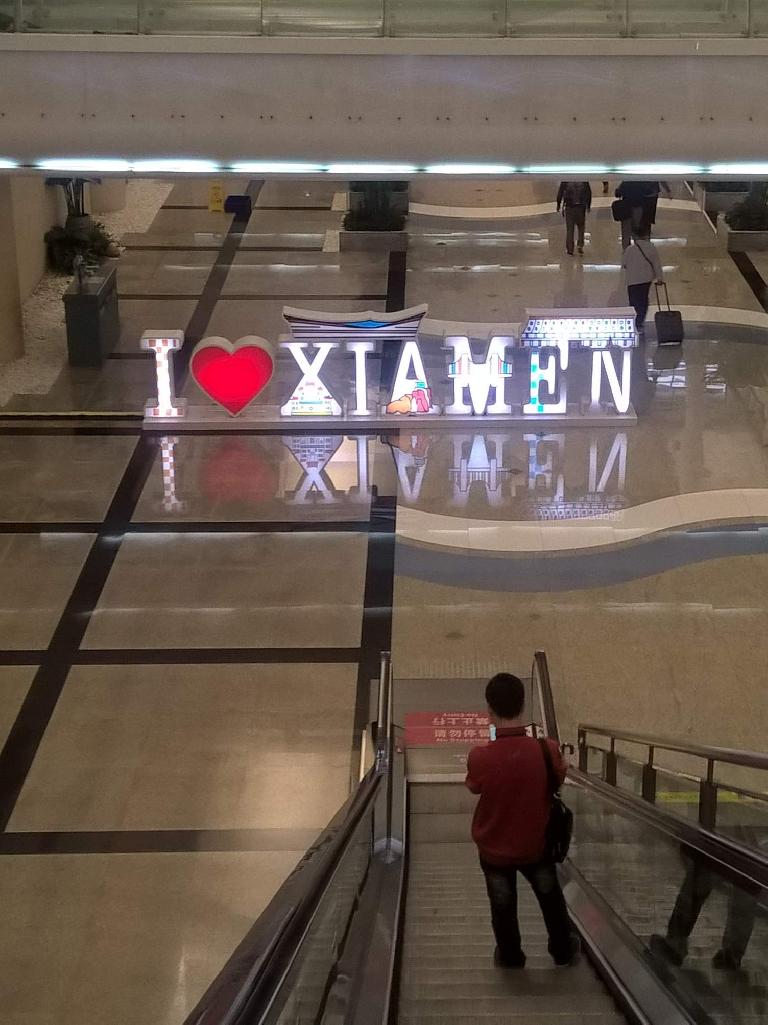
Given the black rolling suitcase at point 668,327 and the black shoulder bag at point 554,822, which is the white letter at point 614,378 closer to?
the black rolling suitcase at point 668,327

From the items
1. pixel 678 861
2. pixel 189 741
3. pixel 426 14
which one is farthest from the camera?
pixel 426 14

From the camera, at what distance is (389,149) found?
10.2m

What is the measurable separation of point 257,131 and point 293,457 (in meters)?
3.52

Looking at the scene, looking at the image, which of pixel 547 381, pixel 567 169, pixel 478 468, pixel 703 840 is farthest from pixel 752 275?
pixel 703 840

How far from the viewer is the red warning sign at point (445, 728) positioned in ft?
28.2

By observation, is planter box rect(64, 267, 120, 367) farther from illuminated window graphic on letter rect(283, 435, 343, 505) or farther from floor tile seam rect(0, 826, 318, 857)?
floor tile seam rect(0, 826, 318, 857)

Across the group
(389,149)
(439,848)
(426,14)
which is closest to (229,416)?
(389,149)

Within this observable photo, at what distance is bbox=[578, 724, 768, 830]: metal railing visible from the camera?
441cm

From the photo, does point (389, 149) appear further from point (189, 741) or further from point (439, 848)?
point (439, 848)

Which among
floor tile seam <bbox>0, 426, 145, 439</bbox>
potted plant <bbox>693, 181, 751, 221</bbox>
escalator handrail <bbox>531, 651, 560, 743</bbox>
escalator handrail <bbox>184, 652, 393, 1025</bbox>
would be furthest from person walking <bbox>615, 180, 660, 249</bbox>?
escalator handrail <bbox>184, 652, 393, 1025</bbox>

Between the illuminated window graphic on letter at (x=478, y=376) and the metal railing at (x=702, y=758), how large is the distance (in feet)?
19.8

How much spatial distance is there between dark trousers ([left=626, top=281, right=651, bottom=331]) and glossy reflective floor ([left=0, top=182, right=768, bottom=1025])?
2.19ft

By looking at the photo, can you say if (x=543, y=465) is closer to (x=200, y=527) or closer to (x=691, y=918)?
(x=200, y=527)

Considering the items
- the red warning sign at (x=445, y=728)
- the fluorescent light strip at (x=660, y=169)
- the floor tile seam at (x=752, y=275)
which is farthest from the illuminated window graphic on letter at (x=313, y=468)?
the floor tile seam at (x=752, y=275)
